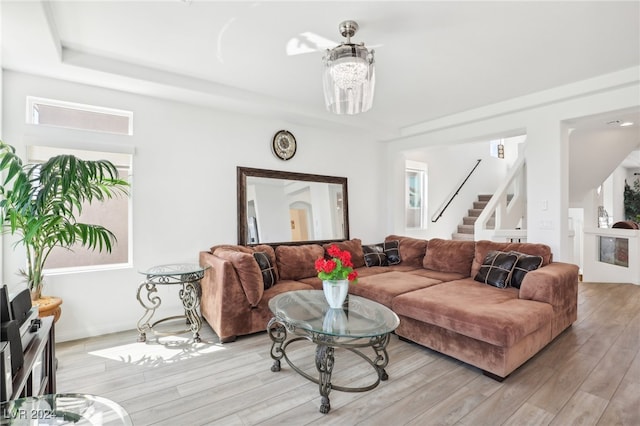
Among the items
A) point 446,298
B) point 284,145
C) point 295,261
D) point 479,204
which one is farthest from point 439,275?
point 479,204

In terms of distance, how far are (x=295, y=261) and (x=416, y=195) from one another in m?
3.87

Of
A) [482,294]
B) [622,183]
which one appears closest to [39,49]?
[482,294]

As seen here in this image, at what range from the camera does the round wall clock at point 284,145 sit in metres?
4.26

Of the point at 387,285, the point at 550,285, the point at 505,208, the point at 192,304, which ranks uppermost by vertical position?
the point at 505,208

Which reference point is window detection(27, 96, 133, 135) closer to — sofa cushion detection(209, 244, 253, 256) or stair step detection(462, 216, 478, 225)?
sofa cushion detection(209, 244, 253, 256)

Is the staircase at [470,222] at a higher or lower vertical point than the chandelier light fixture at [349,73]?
Result: lower

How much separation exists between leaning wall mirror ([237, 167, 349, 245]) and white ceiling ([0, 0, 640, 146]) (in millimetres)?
1041

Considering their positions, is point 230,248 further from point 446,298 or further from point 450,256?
point 450,256

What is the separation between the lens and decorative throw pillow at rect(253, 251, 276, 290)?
3.36 metres

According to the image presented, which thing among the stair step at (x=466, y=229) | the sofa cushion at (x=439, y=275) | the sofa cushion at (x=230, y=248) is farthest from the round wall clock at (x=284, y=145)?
the stair step at (x=466, y=229)

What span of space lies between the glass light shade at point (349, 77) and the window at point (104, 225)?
2357 millimetres

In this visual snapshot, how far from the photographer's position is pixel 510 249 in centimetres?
349

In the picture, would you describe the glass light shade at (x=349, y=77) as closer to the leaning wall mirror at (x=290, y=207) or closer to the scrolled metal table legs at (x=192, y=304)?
the leaning wall mirror at (x=290, y=207)

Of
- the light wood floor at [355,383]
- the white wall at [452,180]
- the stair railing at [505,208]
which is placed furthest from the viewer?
the white wall at [452,180]
